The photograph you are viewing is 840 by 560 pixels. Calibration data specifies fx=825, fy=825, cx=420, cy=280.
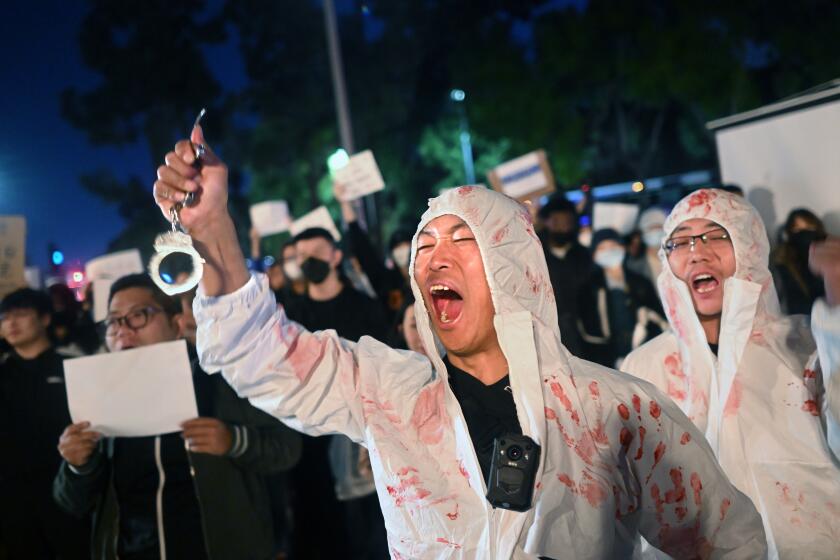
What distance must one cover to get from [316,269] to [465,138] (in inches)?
1102

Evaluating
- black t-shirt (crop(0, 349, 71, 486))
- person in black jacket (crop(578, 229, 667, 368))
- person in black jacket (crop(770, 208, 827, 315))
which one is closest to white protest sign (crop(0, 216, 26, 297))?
black t-shirt (crop(0, 349, 71, 486))

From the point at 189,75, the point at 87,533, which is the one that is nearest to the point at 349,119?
the point at 87,533

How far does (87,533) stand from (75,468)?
1337 mm

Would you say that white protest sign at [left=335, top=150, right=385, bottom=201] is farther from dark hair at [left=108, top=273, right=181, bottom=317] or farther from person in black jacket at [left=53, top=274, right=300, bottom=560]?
person in black jacket at [left=53, top=274, right=300, bottom=560]

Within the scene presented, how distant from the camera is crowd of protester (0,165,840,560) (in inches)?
139

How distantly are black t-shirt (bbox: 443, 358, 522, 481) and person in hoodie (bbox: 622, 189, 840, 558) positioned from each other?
3.71 feet

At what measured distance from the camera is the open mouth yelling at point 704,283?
11.3 feet

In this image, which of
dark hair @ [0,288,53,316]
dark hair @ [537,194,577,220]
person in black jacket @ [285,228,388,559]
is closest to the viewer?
dark hair @ [0,288,53,316]

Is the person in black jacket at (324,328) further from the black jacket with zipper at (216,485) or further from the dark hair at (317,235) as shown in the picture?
the black jacket with zipper at (216,485)

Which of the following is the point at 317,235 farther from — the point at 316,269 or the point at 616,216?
the point at 616,216

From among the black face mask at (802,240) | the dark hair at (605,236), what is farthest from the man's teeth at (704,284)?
the dark hair at (605,236)

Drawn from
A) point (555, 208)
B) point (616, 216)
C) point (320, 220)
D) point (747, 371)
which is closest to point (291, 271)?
point (320, 220)

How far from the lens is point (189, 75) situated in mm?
24641

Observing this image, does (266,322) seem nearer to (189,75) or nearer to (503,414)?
(503,414)
